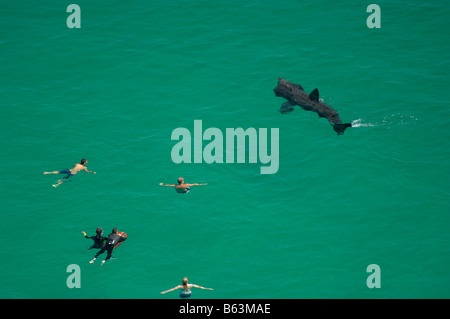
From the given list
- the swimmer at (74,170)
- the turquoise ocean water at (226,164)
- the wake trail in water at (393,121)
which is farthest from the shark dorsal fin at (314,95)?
the swimmer at (74,170)

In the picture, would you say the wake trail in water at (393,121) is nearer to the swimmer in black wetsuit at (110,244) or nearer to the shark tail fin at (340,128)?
the shark tail fin at (340,128)

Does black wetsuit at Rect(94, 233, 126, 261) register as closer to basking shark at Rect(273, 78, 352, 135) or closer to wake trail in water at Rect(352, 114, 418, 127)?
basking shark at Rect(273, 78, 352, 135)

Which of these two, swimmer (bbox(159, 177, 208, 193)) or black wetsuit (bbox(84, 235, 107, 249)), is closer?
black wetsuit (bbox(84, 235, 107, 249))

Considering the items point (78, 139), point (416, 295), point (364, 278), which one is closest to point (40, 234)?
point (78, 139)

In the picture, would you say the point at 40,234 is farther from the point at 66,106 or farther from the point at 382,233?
the point at 382,233

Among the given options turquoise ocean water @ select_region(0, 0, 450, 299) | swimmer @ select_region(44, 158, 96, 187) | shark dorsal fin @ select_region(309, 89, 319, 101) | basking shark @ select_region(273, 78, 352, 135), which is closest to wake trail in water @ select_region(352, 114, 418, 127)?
turquoise ocean water @ select_region(0, 0, 450, 299)

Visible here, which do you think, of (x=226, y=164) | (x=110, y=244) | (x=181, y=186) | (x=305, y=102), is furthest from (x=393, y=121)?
(x=110, y=244)
